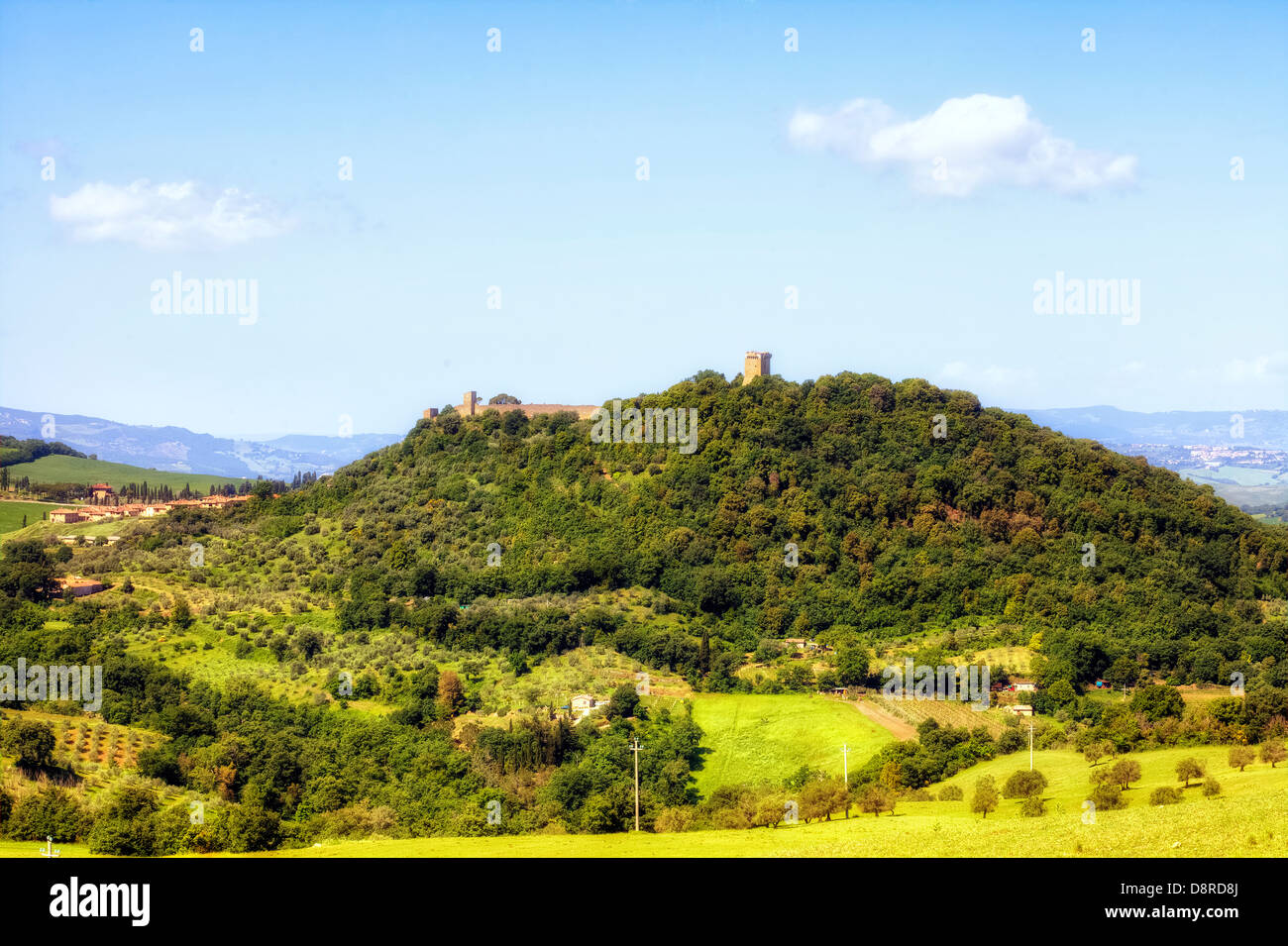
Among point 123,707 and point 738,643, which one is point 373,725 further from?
point 738,643

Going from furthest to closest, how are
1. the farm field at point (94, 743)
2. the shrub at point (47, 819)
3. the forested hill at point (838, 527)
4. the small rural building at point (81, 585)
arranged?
the forested hill at point (838, 527)
the small rural building at point (81, 585)
the farm field at point (94, 743)
the shrub at point (47, 819)

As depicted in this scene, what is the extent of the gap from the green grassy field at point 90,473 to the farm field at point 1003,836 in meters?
82.6

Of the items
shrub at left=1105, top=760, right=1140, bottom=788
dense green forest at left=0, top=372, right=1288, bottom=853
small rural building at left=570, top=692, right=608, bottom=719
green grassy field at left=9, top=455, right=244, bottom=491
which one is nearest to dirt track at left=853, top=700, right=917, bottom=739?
dense green forest at left=0, top=372, right=1288, bottom=853

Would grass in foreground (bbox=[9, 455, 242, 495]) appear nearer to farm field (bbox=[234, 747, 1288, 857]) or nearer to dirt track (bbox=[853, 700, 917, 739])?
dirt track (bbox=[853, 700, 917, 739])

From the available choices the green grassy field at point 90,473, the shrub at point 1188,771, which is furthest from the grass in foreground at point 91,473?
the shrub at point 1188,771

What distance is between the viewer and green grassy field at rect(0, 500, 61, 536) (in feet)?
224

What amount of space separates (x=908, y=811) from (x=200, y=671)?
2629 centimetres

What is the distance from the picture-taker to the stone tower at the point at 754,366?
62500mm

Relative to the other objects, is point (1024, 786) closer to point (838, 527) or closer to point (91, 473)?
point (838, 527)

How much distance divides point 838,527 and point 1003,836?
107 ft

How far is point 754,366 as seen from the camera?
6269 cm

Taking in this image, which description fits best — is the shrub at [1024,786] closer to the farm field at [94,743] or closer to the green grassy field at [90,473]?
the farm field at [94,743]
